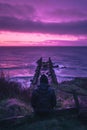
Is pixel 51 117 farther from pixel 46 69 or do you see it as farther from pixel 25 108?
pixel 46 69

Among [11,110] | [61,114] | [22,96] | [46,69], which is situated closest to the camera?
[61,114]

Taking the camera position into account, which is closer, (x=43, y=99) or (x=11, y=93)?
(x=43, y=99)

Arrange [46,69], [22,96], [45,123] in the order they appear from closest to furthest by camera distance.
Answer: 1. [45,123]
2. [22,96]
3. [46,69]

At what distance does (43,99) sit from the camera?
27.2 ft

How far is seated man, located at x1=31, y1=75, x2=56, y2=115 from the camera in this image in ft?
26.7

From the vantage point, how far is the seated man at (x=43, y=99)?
26.7ft

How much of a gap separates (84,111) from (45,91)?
148 cm

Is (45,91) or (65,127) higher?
(45,91)

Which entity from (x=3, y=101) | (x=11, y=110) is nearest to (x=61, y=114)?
(x=11, y=110)

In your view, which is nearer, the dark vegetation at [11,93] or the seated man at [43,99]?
the seated man at [43,99]

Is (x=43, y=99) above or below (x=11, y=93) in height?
above

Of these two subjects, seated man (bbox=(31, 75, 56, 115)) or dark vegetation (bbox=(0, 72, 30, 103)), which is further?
dark vegetation (bbox=(0, 72, 30, 103))

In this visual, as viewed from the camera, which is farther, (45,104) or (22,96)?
(22,96)

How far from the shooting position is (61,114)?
8625 millimetres
